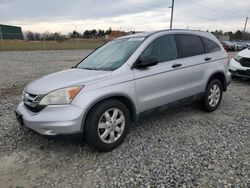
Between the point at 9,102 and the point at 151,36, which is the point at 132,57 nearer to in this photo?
the point at 151,36

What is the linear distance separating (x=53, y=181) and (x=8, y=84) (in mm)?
6196

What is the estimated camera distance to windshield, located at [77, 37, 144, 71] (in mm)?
3885

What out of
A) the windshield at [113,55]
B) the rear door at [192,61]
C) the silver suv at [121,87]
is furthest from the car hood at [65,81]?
the rear door at [192,61]

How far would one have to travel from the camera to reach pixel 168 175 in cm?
300

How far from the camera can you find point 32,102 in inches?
133

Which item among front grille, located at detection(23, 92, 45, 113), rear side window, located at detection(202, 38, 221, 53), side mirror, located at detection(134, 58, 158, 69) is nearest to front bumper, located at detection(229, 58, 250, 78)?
rear side window, located at detection(202, 38, 221, 53)

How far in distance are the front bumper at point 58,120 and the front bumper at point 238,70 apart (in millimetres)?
6517

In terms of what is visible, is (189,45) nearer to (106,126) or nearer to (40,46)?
(106,126)

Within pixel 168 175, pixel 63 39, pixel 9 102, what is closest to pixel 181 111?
pixel 168 175

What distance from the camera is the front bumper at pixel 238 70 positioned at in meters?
7.87

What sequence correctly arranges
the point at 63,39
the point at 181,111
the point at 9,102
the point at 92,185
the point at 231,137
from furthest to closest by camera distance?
the point at 63,39
the point at 9,102
the point at 181,111
the point at 231,137
the point at 92,185

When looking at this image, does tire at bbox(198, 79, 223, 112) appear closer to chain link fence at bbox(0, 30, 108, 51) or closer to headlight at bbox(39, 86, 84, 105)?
headlight at bbox(39, 86, 84, 105)

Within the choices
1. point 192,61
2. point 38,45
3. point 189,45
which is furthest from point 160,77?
point 38,45

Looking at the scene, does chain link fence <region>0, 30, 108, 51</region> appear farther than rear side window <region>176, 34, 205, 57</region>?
Yes
